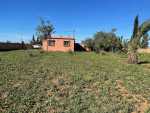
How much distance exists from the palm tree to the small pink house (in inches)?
817

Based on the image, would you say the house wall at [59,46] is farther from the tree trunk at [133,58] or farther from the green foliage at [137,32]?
the green foliage at [137,32]

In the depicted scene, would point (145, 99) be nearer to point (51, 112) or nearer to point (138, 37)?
point (51, 112)

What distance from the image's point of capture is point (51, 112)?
7.04m

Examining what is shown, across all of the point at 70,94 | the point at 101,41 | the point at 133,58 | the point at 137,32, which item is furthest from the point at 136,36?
the point at 101,41

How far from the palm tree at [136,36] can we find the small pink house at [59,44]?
2076cm

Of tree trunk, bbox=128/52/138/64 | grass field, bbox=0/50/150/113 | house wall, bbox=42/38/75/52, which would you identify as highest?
house wall, bbox=42/38/75/52

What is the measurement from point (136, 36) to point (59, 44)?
72.6 ft

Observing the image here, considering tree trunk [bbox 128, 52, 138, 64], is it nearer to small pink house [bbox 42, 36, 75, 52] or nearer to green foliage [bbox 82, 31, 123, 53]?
small pink house [bbox 42, 36, 75, 52]

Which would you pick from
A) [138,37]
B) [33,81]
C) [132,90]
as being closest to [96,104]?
[132,90]

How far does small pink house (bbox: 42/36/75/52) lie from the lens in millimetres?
42250

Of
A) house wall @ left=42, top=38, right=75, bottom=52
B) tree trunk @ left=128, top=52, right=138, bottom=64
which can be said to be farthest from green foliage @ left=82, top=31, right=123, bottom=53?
tree trunk @ left=128, top=52, right=138, bottom=64

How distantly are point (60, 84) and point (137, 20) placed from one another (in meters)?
13.9

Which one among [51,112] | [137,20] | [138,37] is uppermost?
[137,20]

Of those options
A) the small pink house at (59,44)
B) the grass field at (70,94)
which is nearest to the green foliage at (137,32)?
the grass field at (70,94)
